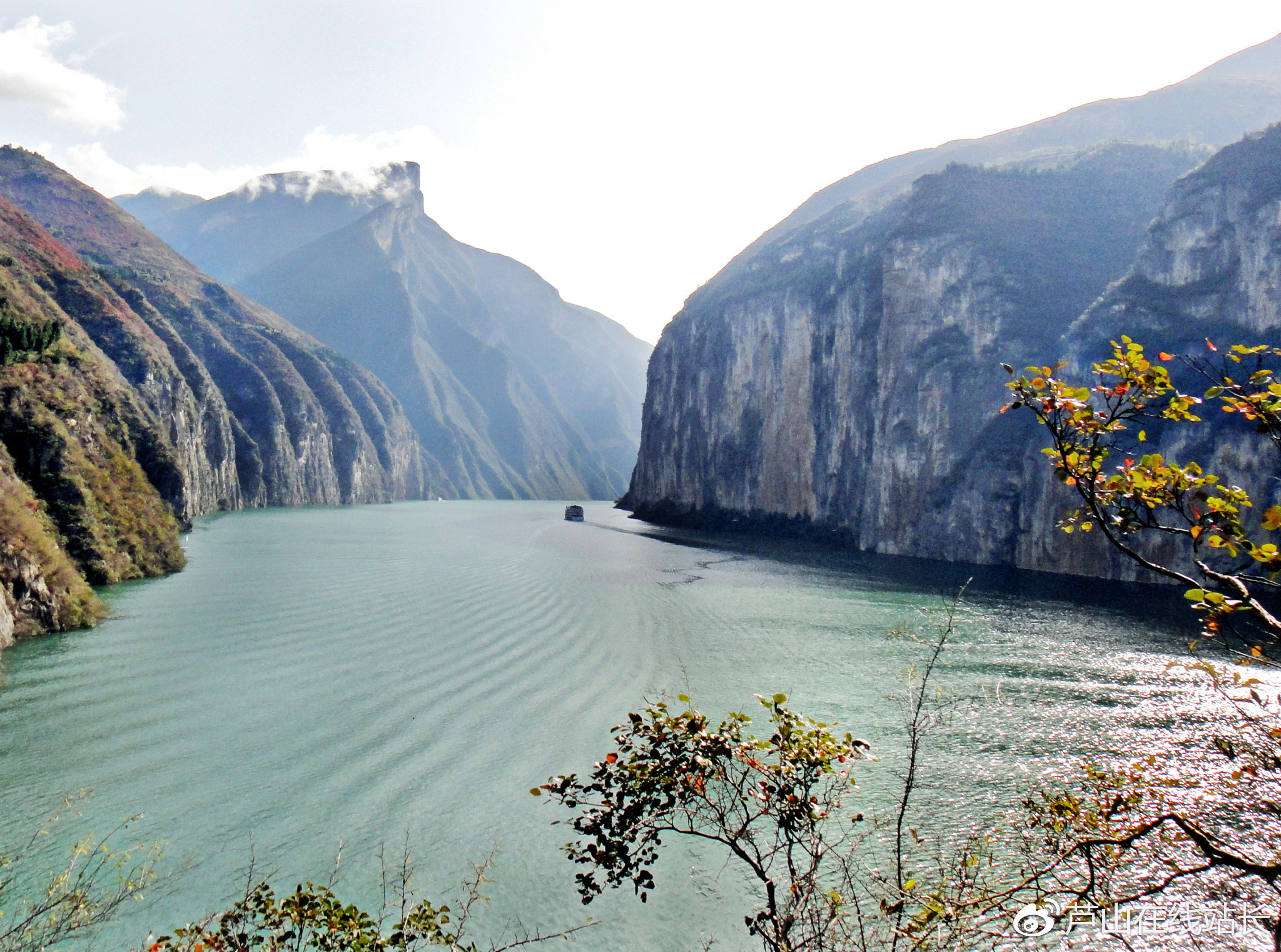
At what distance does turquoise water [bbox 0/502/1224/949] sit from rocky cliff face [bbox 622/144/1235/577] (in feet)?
55.7

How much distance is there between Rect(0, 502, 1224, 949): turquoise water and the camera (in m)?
10.4

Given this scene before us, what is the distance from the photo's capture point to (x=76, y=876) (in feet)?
30.8

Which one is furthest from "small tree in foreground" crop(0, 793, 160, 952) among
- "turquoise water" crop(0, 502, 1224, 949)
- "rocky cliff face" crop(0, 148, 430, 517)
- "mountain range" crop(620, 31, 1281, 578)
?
"rocky cliff face" crop(0, 148, 430, 517)

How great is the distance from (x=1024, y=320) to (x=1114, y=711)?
156 ft

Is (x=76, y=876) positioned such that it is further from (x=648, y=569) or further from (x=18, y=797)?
(x=648, y=569)

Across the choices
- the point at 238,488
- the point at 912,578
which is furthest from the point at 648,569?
the point at 238,488

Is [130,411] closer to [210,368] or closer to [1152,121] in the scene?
[210,368]

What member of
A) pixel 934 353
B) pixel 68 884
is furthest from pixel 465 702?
pixel 934 353

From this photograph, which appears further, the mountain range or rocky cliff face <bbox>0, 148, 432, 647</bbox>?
the mountain range

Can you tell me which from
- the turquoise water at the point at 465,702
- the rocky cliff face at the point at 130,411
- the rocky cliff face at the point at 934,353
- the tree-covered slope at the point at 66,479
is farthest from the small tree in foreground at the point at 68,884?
the rocky cliff face at the point at 934,353

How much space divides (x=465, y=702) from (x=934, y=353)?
182 ft

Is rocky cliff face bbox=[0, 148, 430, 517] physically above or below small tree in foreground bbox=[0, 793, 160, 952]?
above

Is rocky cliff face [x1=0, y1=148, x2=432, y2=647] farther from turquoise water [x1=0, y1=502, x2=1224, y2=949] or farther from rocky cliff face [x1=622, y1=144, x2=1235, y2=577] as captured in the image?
rocky cliff face [x1=622, y1=144, x2=1235, y2=577]

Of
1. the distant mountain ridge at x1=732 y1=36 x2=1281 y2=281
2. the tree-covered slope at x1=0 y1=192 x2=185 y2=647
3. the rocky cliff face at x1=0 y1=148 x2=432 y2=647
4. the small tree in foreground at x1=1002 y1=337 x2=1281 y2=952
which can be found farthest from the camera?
the distant mountain ridge at x1=732 y1=36 x2=1281 y2=281
